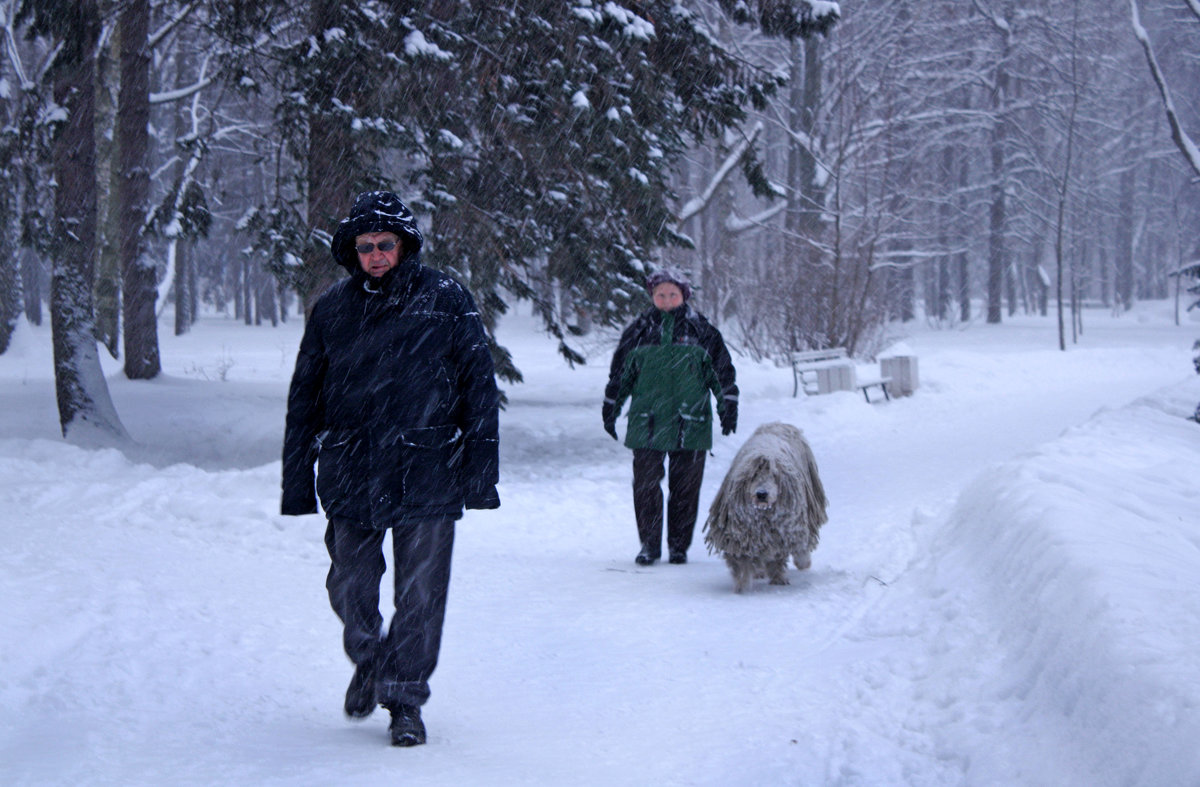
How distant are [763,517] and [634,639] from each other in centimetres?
137

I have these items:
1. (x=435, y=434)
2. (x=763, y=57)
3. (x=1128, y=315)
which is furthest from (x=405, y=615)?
(x=1128, y=315)

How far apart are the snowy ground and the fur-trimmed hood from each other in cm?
179

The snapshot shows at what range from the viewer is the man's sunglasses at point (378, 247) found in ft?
13.0

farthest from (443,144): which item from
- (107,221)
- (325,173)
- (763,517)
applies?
(107,221)

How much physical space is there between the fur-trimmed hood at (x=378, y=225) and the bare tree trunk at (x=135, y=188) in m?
9.00

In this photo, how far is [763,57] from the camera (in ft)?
89.9

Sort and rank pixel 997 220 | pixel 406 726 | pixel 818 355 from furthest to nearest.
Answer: pixel 997 220
pixel 818 355
pixel 406 726

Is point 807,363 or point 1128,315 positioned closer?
point 807,363

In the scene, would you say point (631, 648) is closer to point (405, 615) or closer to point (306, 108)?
point (405, 615)

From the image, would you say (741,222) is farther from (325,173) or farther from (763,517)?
(763,517)

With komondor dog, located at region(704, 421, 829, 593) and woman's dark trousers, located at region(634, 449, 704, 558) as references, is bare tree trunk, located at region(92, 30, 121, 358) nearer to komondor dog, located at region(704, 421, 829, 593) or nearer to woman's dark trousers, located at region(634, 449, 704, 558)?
woman's dark trousers, located at region(634, 449, 704, 558)

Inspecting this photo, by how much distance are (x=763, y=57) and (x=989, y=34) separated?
1254cm

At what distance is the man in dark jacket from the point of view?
3.94 metres

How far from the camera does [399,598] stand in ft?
13.3
